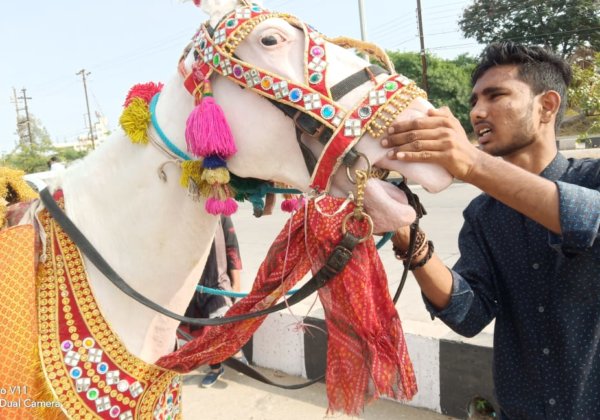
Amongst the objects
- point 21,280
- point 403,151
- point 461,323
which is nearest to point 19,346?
point 21,280

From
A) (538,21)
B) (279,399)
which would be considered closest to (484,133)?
(279,399)

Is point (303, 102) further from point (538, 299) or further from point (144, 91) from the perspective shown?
point (538, 299)

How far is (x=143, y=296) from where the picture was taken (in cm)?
141

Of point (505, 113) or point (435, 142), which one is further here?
point (505, 113)

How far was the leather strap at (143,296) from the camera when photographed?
4.19ft

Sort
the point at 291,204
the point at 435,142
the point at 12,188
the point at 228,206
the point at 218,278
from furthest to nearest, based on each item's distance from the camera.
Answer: the point at 218,278 < the point at 12,188 < the point at 291,204 < the point at 228,206 < the point at 435,142

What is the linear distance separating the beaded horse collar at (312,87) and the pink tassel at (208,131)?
71 mm

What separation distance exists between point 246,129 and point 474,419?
229 cm

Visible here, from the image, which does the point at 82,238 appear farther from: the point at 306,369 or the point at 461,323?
the point at 306,369

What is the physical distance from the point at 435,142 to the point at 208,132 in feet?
1.88

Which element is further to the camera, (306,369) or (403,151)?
(306,369)

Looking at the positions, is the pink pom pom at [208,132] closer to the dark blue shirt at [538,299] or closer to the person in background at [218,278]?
the dark blue shirt at [538,299]

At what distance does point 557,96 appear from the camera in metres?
1.56

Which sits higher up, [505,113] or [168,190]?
[505,113]
